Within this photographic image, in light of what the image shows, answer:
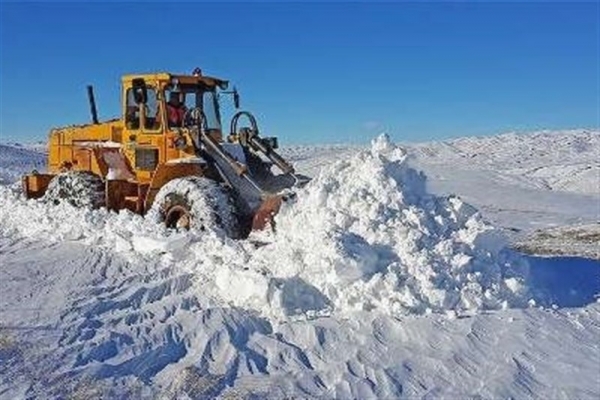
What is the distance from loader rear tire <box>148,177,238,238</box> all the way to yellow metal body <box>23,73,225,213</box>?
677 mm

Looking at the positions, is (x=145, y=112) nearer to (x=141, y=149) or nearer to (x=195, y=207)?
(x=141, y=149)

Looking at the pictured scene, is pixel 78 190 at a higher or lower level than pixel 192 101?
lower

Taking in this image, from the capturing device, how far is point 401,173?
8.27m

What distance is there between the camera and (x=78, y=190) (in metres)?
11.5

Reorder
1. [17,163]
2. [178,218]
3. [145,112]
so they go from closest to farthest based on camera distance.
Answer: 1. [178,218]
2. [145,112]
3. [17,163]

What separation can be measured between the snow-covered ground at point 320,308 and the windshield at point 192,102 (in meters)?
2.14

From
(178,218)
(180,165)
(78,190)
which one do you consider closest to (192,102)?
(180,165)

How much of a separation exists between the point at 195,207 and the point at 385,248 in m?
2.75

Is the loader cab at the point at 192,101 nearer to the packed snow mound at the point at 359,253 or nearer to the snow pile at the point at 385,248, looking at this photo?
the packed snow mound at the point at 359,253

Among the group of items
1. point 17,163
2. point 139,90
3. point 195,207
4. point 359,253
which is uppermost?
point 139,90

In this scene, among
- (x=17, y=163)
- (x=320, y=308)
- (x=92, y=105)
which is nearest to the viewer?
(x=320, y=308)

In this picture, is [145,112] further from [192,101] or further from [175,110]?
[192,101]

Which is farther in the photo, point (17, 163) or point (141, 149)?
point (17, 163)

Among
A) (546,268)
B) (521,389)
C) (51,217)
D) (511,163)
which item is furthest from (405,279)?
(511,163)
